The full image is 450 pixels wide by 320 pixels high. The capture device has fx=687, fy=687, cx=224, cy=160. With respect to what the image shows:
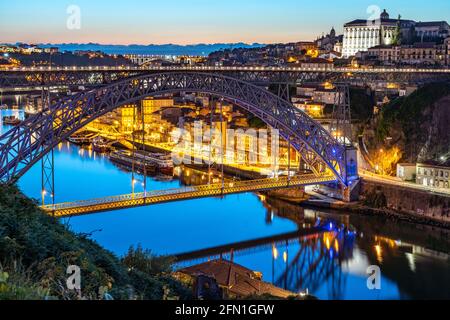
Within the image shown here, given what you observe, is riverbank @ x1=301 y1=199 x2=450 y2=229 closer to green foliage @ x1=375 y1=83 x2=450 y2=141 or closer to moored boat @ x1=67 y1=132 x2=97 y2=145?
green foliage @ x1=375 y1=83 x2=450 y2=141

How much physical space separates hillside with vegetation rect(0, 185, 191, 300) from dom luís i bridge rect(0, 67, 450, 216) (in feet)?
16.3

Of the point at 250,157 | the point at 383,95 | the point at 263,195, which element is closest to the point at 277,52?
the point at 383,95

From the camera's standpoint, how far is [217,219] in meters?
15.0

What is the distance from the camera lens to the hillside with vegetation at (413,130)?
18469 mm

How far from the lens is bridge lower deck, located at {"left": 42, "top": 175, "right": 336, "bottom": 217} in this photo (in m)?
12.2

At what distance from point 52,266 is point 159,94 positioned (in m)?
10.2

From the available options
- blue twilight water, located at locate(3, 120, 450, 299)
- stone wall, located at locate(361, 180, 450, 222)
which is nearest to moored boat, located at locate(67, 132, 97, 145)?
blue twilight water, located at locate(3, 120, 450, 299)

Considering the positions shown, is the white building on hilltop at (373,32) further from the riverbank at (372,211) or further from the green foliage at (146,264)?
the green foliage at (146,264)

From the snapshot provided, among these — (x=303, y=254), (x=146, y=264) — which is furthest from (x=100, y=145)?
(x=146, y=264)

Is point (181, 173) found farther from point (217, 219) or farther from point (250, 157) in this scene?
point (217, 219)

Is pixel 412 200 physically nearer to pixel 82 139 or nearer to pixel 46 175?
pixel 46 175

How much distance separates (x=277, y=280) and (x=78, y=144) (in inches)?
728

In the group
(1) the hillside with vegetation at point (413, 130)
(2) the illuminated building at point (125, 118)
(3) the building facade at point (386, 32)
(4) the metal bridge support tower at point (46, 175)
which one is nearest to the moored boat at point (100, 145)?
(2) the illuminated building at point (125, 118)
